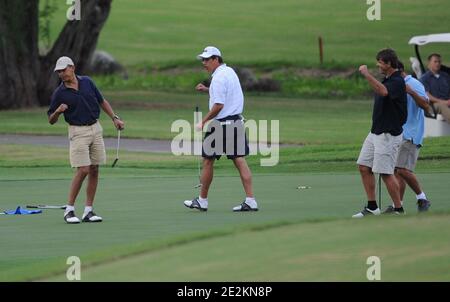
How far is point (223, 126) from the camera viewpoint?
1659cm

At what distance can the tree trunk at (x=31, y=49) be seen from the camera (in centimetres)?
3969

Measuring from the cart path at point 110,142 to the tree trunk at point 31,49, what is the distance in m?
6.75

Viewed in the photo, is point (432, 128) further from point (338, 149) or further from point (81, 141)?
point (81, 141)

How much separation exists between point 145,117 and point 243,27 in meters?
35.6

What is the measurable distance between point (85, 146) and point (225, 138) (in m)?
1.81

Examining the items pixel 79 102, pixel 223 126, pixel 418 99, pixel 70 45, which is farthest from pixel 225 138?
pixel 70 45

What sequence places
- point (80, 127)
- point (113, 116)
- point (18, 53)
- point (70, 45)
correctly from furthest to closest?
point (70, 45)
point (18, 53)
point (113, 116)
point (80, 127)

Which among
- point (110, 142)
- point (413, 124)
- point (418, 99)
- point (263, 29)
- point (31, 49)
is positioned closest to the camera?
point (418, 99)

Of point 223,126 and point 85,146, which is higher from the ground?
point 223,126

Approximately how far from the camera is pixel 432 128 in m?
30.8

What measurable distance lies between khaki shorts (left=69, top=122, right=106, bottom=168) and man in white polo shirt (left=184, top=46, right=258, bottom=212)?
1264mm

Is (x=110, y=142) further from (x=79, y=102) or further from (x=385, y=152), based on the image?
(x=385, y=152)

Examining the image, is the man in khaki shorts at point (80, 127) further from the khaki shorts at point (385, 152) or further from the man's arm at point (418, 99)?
the man's arm at point (418, 99)

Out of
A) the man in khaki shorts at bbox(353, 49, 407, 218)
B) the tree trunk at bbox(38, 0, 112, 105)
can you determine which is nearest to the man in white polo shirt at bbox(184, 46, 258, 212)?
the man in khaki shorts at bbox(353, 49, 407, 218)
